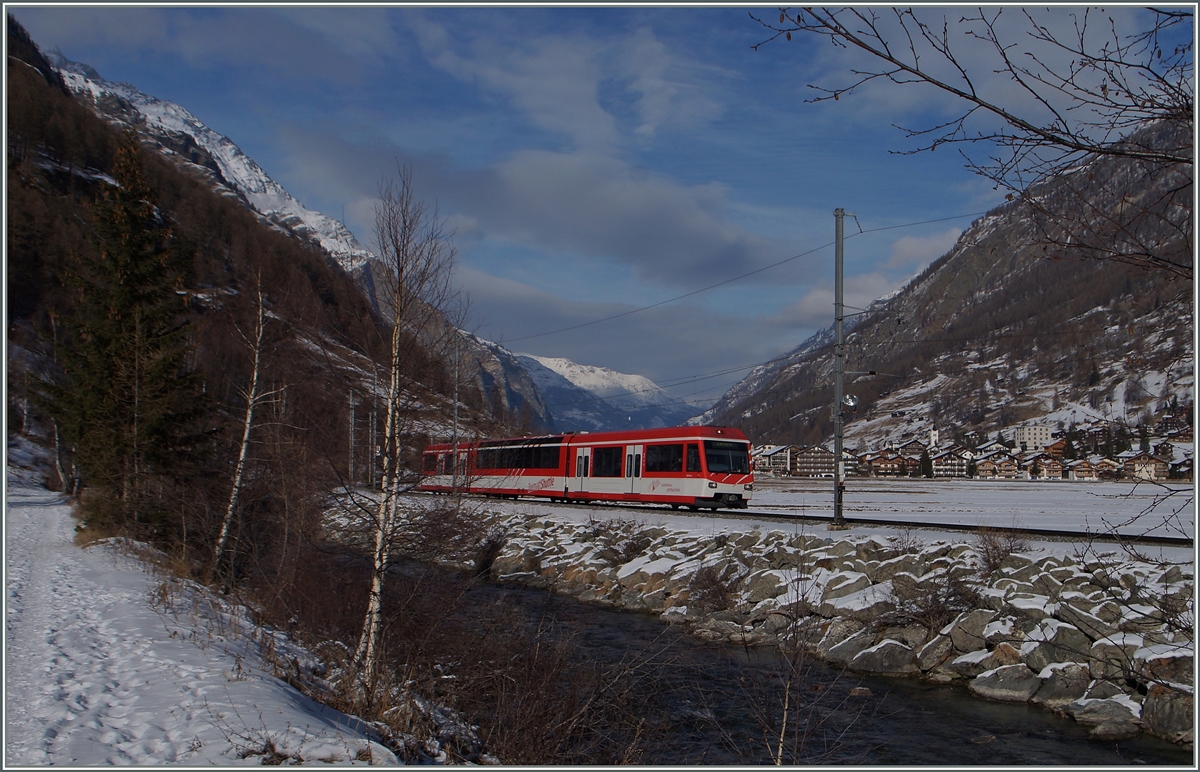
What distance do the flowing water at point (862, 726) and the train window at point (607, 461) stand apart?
1771cm

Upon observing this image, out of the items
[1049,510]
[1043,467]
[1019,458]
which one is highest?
[1019,458]

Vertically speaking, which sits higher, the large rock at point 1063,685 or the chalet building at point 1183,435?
the chalet building at point 1183,435

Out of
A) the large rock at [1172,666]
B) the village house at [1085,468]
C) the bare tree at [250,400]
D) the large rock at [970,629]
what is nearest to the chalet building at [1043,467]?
the village house at [1085,468]

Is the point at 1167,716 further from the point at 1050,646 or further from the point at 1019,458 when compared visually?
the point at 1019,458

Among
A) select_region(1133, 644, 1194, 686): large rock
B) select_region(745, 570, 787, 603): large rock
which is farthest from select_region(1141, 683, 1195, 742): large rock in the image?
select_region(745, 570, 787, 603): large rock

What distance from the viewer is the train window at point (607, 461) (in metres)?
32.2

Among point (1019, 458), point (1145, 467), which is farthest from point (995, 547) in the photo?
point (1019, 458)

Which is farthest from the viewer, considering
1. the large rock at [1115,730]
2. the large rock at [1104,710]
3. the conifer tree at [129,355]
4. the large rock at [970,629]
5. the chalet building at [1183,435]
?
the conifer tree at [129,355]

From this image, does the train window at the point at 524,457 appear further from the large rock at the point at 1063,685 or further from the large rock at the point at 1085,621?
the large rock at the point at 1063,685

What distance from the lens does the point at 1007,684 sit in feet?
42.1

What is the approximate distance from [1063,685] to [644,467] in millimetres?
19622

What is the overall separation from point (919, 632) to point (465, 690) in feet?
32.5

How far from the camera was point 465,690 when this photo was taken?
10.4 m

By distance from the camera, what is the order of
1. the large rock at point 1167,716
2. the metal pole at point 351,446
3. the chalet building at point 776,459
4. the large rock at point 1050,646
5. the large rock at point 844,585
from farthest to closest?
the chalet building at point 776,459
the large rock at point 844,585
the large rock at point 1050,646
the large rock at point 1167,716
the metal pole at point 351,446
